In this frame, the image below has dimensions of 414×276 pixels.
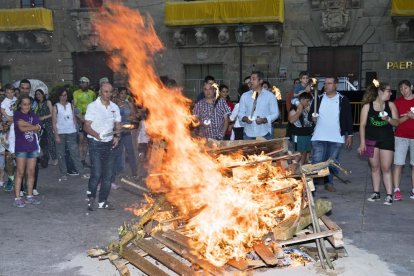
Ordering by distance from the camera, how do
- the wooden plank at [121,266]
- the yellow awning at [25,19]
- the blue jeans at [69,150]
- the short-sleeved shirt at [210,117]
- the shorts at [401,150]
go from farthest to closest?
the yellow awning at [25,19], the blue jeans at [69,150], the short-sleeved shirt at [210,117], the shorts at [401,150], the wooden plank at [121,266]

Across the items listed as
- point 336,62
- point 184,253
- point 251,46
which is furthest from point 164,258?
point 336,62

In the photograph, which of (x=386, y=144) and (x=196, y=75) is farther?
(x=196, y=75)

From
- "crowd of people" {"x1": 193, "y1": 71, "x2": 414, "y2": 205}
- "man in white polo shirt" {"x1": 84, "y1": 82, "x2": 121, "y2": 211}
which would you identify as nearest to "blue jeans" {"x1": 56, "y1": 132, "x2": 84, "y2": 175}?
"man in white polo shirt" {"x1": 84, "y1": 82, "x2": 121, "y2": 211}

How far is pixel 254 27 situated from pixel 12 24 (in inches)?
422

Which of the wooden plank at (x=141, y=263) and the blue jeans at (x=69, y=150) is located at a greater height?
the blue jeans at (x=69, y=150)

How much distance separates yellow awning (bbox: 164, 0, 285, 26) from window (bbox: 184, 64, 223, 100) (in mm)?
2061

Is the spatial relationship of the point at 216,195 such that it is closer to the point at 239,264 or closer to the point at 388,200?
the point at 239,264

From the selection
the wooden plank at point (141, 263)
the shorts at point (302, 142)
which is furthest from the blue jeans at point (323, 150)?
the wooden plank at point (141, 263)

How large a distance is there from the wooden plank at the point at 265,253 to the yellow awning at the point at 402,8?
47.9 ft

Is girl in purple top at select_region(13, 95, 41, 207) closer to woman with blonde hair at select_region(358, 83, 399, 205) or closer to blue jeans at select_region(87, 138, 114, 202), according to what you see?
blue jeans at select_region(87, 138, 114, 202)

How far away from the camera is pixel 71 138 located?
32.7ft

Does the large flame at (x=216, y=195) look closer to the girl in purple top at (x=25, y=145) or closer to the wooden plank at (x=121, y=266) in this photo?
the wooden plank at (x=121, y=266)

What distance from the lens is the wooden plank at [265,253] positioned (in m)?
4.79

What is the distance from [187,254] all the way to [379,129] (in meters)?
4.13
